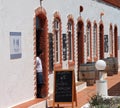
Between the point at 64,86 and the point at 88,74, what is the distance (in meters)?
6.46

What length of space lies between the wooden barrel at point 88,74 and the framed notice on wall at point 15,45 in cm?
704

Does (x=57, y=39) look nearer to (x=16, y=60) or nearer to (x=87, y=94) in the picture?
(x=87, y=94)

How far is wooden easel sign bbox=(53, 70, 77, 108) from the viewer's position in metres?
13.6

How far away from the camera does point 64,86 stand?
536 inches

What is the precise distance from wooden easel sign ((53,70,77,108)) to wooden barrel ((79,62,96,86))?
631cm

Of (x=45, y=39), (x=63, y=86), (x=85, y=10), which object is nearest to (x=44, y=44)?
(x=45, y=39)

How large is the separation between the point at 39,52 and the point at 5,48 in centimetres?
339

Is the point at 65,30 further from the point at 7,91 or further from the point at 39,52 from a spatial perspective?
the point at 7,91

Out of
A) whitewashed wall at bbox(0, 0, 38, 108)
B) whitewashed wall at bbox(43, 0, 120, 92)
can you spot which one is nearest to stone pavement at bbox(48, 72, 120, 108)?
whitewashed wall at bbox(0, 0, 38, 108)

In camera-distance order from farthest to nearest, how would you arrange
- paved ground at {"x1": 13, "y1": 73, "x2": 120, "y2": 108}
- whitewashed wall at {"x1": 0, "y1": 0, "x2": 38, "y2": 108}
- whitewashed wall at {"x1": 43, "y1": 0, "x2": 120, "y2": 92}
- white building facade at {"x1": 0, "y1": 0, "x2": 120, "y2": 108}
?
1. whitewashed wall at {"x1": 43, "y1": 0, "x2": 120, "y2": 92}
2. paved ground at {"x1": 13, "y1": 73, "x2": 120, "y2": 108}
3. white building facade at {"x1": 0, "y1": 0, "x2": 120, "y2": 108}
4. whitewashed wall at {"x1": 0, "y1": 0, "x2": 38, "y2": 108}

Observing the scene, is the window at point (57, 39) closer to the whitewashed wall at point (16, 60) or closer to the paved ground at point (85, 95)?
the paved ground at point (85, 95)

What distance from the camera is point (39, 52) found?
15484 millimetres

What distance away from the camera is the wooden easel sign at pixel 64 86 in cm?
1359

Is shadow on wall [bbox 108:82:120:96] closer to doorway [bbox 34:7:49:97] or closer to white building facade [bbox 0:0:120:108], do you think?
white building facade [bbox 0:0:120:108]
